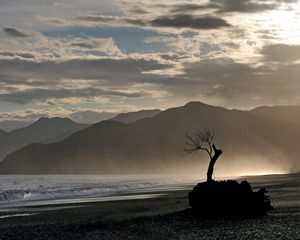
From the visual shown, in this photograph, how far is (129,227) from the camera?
35844mm

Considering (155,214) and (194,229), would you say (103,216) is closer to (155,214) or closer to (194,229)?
(155,214)

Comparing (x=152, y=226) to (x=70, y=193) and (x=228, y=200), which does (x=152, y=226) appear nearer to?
(x=228, y=200)

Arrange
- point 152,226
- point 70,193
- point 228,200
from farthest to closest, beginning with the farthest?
point 70,193
point 228,200
point 152,226

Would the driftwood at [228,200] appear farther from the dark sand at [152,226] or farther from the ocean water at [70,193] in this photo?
the ocean water at [70,193]

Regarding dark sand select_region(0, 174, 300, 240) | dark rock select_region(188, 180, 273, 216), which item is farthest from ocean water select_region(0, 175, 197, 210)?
dark rock select_region(188, 180, 273, 216)

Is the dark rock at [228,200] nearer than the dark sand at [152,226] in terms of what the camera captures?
No

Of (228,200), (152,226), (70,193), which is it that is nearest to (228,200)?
(228,200)

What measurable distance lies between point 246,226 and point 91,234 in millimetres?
9491

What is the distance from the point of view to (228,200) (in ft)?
137

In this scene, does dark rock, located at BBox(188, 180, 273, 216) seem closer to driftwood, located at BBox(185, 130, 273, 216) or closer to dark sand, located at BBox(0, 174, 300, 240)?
driftwood, located at BBox(185, 130, 273, 216)

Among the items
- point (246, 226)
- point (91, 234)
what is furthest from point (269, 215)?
point (91, 234)

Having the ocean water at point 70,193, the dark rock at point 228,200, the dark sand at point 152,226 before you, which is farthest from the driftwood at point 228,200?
the ocean water at point 70,193

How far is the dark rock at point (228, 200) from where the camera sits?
41031 mm

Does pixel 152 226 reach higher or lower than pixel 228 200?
lower
